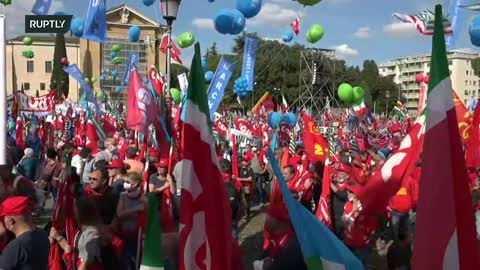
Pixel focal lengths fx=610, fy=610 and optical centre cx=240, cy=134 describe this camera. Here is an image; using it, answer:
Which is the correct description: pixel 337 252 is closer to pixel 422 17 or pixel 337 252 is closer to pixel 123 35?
pixel 422 17

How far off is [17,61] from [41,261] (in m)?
75.5

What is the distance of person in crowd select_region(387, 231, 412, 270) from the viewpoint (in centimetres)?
528

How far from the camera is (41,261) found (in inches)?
163

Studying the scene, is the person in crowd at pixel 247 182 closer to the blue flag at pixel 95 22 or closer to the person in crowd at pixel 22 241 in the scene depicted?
the blue flag at pixel 95 22

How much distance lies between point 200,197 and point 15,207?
1.40 meters

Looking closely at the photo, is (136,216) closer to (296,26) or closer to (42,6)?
(42,6)

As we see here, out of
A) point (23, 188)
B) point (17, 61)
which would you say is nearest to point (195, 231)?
point (23, 188)

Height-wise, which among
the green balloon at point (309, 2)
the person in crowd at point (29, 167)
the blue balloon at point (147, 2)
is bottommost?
the person in crowd at point (29, 167)

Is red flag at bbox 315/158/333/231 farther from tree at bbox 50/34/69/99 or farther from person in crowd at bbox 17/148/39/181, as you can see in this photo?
tree at bbox 50/34/69/99

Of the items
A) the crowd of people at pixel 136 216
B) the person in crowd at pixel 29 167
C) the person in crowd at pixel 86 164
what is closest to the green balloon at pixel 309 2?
the crowd of people at pixel 136 216

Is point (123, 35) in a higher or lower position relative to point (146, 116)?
higher

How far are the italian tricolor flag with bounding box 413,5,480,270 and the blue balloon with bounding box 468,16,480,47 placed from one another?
946cm

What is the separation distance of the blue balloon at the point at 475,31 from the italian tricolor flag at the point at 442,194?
9456mm

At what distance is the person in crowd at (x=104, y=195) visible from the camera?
18.9ft
